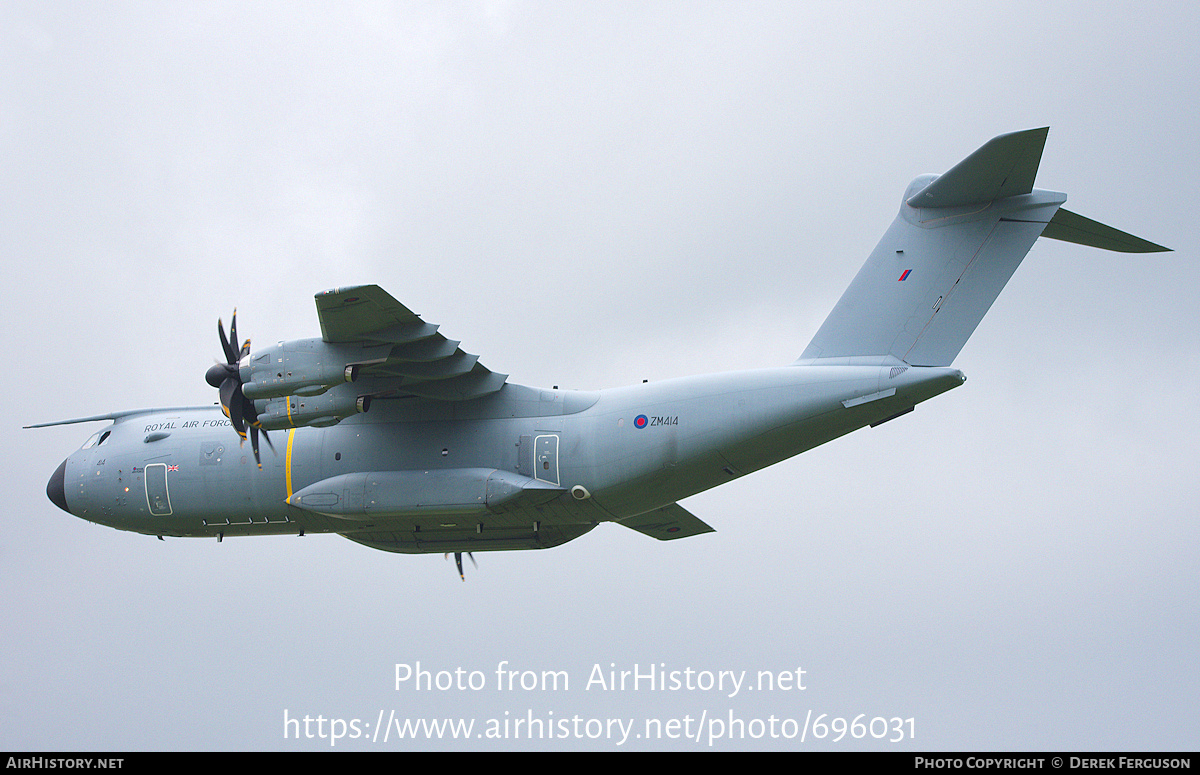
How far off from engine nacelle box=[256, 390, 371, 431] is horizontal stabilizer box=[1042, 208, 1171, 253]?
29.6 feet

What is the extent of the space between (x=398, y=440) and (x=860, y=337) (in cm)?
636

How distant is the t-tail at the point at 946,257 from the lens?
14812 mm

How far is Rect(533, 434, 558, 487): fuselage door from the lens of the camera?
16.0m

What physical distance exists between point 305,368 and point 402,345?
4.03 feet

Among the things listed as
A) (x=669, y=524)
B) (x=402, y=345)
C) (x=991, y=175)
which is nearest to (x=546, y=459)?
(x=402, y=345)

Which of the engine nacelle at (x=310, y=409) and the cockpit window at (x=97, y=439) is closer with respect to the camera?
the engine nacelle at (x=310, y=409)

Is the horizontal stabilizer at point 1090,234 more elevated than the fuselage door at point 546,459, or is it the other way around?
the horizontal stabilizer at point 1090,234

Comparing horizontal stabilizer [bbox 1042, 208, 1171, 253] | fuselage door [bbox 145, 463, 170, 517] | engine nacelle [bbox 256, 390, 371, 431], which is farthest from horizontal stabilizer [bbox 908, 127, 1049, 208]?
fuselage door [bbox 145, 463, 170, 517]

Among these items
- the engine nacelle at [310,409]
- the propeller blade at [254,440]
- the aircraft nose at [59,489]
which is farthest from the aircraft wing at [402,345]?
the aircraft nose at [59,489]

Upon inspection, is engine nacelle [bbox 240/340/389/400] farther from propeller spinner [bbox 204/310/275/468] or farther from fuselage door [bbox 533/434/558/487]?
fuselage door [bbox 533/434/558/487]

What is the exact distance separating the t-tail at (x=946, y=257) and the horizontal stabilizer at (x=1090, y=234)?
0.01m

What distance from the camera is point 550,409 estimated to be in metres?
16.4

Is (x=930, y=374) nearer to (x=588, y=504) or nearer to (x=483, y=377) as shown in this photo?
(x=588, y=504)

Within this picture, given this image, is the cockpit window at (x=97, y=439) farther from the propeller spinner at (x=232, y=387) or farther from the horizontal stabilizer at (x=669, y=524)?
the horizontal stabilizer at (x=669, y=524)
